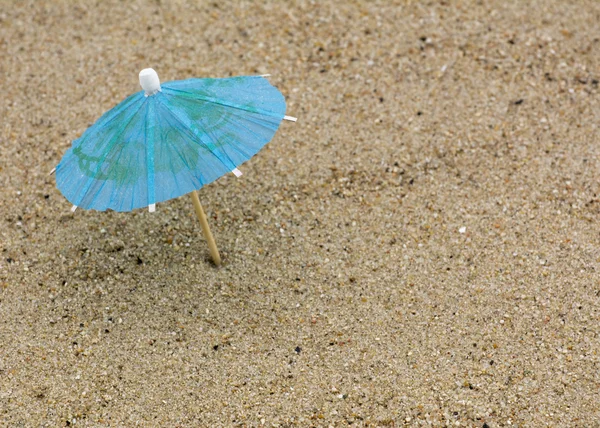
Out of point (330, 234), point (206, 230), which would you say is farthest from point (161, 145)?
point (330, 234)

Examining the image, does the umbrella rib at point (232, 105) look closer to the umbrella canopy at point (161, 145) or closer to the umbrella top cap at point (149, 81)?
the umbrella canopy at point (161, 145)

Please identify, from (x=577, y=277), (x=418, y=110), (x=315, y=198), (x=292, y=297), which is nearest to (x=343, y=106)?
(x=418, y=110)

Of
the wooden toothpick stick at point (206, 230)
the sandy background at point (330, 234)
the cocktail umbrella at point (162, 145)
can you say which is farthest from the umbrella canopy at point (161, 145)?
the sandy background at point (330, 234)

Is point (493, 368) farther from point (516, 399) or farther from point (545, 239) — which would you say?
point (545, 239)

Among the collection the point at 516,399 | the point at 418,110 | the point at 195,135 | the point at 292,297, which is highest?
the point at 195,135

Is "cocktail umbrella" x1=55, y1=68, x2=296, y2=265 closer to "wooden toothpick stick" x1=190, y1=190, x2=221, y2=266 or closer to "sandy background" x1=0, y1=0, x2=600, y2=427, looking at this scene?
"wooden toothpick stick" x1=190, y1=190, x2=221, y2=266

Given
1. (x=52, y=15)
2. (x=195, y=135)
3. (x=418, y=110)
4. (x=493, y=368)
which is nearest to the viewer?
(x=195, y=135)
